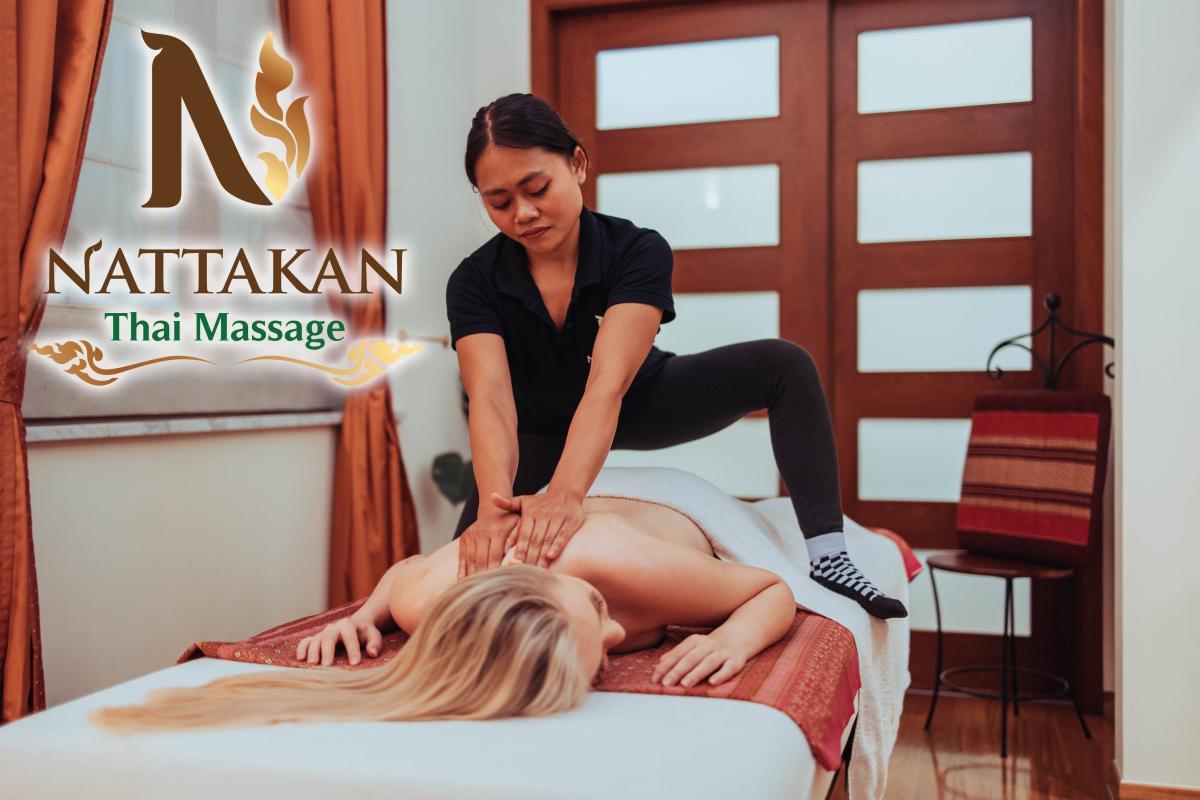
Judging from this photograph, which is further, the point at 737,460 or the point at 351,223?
the point at 737,460

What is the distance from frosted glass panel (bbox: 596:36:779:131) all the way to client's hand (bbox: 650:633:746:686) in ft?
8.52

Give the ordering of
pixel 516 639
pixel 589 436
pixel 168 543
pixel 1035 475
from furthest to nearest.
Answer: pixel 1035 475, pixel 168 543, pixel 589 436, pixel 516 639

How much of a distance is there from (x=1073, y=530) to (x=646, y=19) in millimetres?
2185

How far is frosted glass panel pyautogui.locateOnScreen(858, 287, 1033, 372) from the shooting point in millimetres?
3299

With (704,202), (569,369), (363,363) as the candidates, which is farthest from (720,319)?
(569,369)

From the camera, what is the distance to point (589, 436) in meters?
1.62

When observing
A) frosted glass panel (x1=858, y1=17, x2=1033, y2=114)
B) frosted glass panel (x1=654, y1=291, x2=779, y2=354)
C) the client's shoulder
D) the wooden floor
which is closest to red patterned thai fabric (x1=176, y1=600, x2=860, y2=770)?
the client's shoulder

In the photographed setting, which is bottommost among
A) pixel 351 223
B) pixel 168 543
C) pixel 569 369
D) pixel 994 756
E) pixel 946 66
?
pixel 994 756

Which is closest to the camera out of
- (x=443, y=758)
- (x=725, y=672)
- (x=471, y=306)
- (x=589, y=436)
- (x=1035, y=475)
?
(x=443, y=758)

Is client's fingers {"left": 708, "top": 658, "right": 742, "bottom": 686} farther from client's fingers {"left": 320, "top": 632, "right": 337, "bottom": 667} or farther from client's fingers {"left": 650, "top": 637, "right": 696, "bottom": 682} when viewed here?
client's fingers {"left": 320, "top": 632, "right": 337, "bottom": 667}

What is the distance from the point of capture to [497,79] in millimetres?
3736

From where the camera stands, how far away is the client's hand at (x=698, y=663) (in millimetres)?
Answer: 1237

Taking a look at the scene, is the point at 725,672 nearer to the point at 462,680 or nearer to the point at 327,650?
the point at 462,680

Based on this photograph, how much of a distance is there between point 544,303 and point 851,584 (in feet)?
2.39
